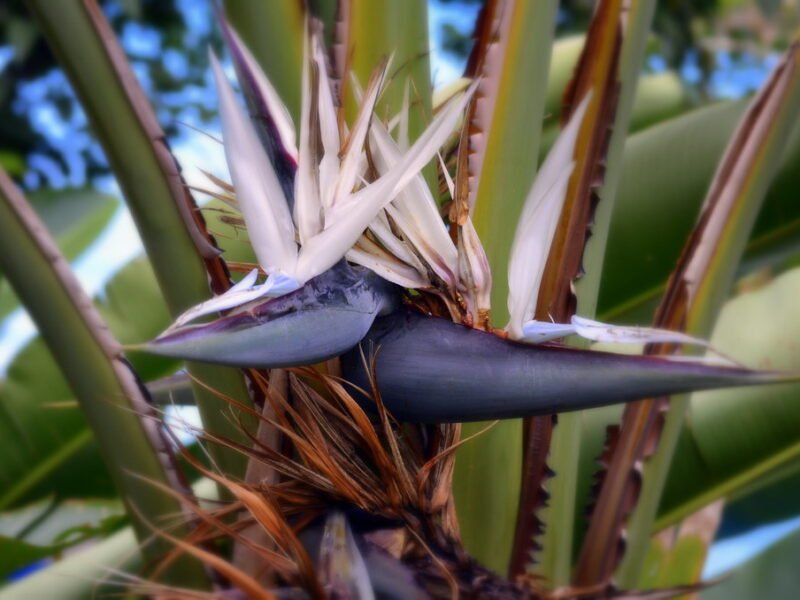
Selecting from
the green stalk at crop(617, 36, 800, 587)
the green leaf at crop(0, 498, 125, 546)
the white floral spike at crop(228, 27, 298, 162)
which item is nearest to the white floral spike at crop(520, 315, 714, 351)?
the white floral spike at crop(228, 27, 298, 162)

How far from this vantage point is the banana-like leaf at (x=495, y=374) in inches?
11.1

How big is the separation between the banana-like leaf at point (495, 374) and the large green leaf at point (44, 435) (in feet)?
2.03

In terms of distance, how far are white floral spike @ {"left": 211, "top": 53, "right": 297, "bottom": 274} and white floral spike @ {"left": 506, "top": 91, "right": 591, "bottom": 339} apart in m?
0.08

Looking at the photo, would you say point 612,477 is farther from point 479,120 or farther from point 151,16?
point 151,16

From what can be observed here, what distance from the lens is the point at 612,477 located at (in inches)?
19.6

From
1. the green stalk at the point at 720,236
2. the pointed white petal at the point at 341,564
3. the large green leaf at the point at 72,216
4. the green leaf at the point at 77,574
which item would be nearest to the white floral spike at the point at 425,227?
the pointed white petal at the point at 341,564

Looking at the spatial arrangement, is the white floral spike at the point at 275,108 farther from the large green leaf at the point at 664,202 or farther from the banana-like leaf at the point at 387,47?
the large green leaf at the point at 664,202

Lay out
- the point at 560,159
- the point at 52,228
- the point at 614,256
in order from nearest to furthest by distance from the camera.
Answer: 1. the point at 560,159
2. the point at 614,256
3. the point at 52,228

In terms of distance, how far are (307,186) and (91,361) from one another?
0.20 meters

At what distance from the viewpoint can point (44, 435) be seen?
905 millimetres

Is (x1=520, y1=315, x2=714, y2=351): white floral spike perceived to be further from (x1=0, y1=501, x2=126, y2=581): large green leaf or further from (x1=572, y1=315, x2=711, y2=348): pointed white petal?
(x1=0, y1=501, x2=126, y2=581): large green leaf

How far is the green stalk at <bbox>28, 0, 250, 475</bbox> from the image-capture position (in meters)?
0.42

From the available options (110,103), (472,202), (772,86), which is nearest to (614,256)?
(772,86)

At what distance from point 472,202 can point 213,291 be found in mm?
128
